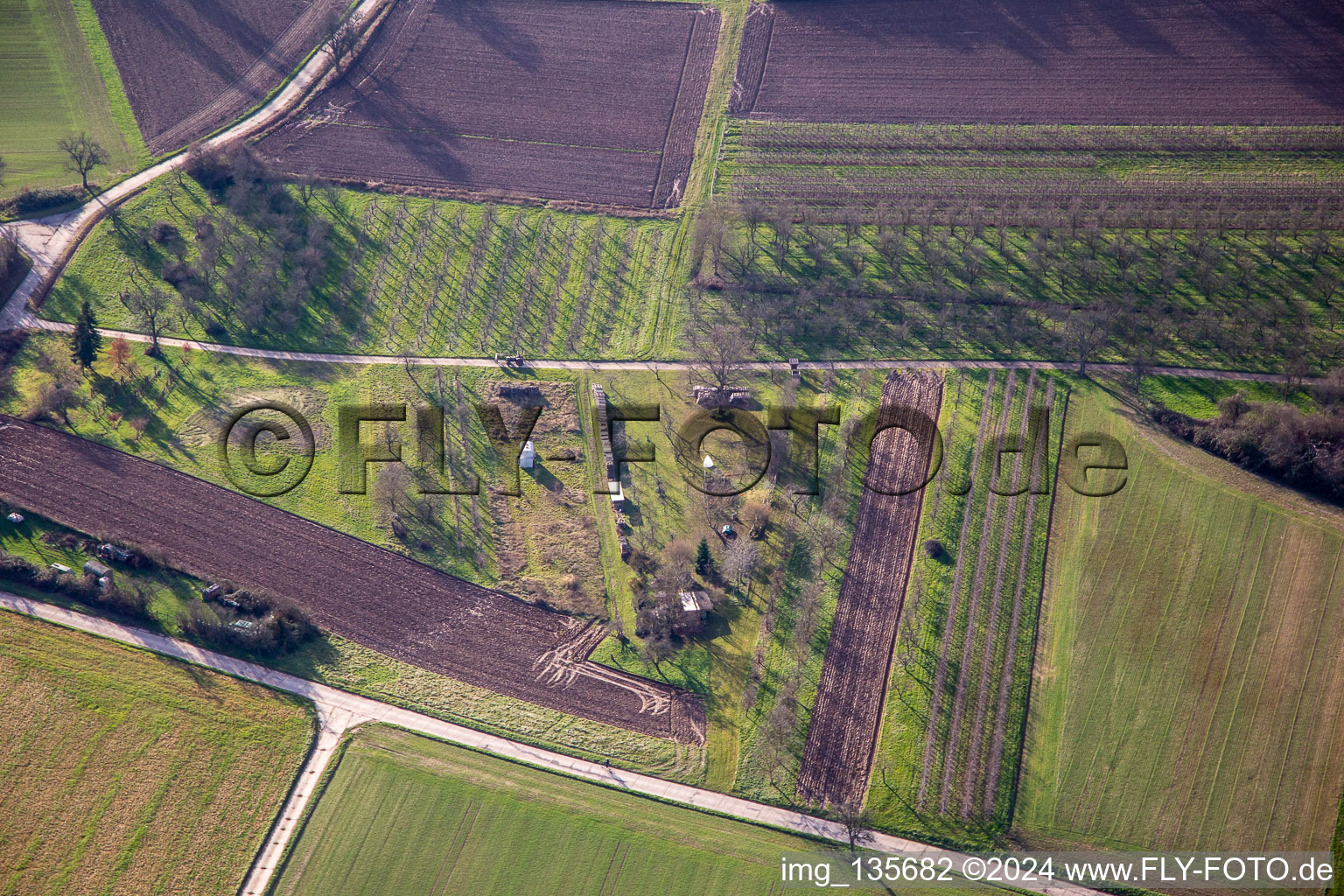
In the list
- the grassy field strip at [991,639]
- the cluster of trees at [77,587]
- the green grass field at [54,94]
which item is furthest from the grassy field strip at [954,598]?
the green grass field at [54,94]

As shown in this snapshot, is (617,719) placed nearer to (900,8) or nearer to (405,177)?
(405,177)

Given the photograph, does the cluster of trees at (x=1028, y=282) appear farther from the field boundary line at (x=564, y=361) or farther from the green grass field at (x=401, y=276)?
the green grass field at (x=401, y=276)

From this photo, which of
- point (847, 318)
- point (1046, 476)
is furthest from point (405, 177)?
point (1046, 476)

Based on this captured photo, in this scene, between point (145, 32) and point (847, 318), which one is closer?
point (847, 318)

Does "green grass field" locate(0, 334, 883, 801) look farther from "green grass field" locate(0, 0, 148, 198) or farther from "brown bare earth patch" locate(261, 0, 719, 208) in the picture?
"brown bare earth patch" locate(261, 0, 719, 208)

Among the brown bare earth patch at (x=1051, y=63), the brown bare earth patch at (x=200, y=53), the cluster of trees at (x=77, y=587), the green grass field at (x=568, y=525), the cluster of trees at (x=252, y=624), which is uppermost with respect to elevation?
the brown bare earth patch at (x=1051, y=63)

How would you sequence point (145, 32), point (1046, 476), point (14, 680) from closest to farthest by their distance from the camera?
point (14, 680) → point (1046, 476) → point (145, 32)

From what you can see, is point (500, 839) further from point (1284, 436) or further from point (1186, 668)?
point (1284, 436)
